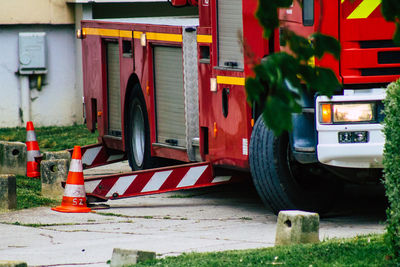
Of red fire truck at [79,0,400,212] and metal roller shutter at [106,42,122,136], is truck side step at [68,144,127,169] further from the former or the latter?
metal roller shutter at [106,42,122,136]

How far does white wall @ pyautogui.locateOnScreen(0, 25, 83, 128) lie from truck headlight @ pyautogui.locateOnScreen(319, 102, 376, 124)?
444 inches

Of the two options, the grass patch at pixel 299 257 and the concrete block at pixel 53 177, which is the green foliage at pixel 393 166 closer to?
the grass patch at pixel 299 257

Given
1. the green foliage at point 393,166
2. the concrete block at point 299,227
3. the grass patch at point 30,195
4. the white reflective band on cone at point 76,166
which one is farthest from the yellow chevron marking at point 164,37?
the green foliage at point 393,166

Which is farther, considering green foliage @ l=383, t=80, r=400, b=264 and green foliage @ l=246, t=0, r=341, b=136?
green foliage @ l=383, t=80, r=400, b=264

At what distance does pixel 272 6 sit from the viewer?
4.03m

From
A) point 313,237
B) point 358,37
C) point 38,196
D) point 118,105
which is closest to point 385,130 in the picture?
point 313,237

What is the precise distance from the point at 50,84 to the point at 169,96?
8.53 m

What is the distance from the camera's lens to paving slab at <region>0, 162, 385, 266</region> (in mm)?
7863

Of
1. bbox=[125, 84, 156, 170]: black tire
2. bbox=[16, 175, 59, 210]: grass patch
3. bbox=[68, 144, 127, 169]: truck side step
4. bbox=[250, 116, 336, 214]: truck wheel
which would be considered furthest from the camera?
bbox=[68, 144, 127, 169]: truck side step

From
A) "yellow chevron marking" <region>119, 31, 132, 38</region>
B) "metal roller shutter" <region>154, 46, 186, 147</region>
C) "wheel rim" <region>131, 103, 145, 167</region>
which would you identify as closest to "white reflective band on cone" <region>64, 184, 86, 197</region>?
"metal roller shutter" <region>154, 46, 186, 147</region>

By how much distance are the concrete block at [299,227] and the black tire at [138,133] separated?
433 cm

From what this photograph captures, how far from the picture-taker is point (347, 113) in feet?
27.6

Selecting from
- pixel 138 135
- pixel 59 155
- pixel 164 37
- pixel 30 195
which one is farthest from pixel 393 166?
pixel 59 155

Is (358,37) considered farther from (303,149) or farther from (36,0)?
(36,0)
